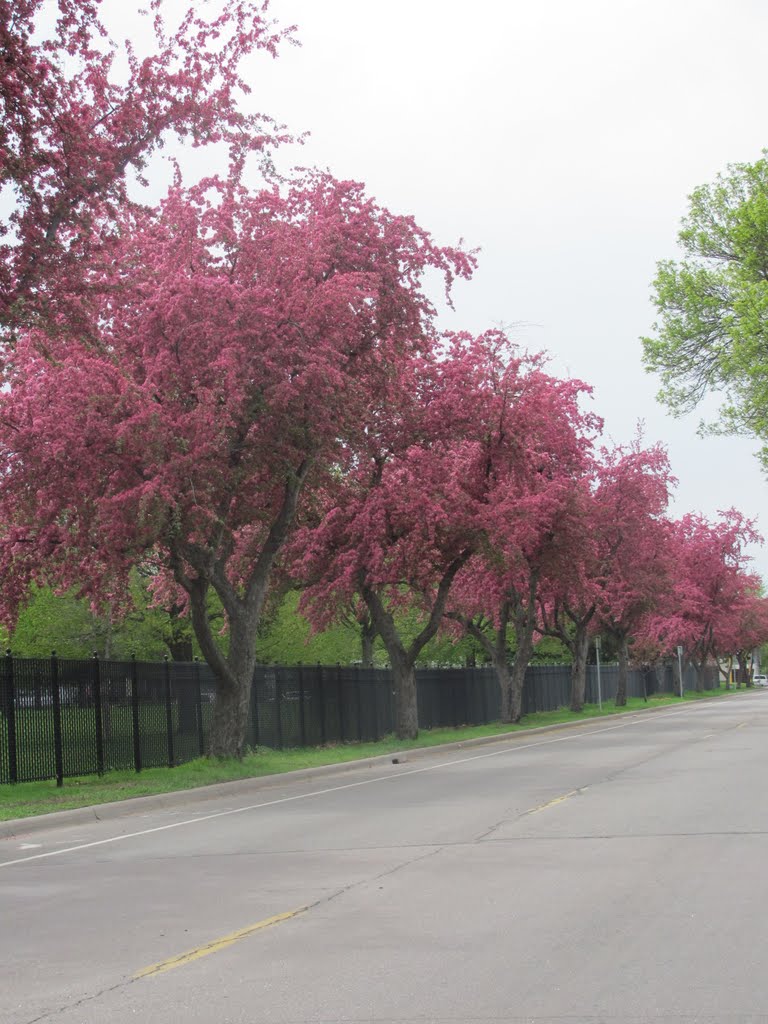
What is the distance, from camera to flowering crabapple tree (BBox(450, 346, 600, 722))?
29953 mm

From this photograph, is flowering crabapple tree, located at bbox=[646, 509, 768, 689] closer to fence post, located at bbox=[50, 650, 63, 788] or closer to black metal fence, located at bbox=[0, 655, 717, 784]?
black metal fence, located at bbox=[0, 655, 717, 784]

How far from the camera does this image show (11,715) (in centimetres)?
1872

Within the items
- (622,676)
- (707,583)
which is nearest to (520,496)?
(622,676)

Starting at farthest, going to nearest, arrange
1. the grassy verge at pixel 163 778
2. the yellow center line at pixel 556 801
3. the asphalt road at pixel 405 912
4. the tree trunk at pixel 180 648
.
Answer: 1. the tree trunk at pixel 180 648
2. the grassy verge at pixel 163 778
3. the yellow center line at pixel 556 801
4. the asphalt road at pixel 405 912

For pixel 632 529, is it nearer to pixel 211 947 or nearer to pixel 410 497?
pixel 410 497

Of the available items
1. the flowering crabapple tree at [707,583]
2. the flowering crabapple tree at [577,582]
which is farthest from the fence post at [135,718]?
the flowering crabapple tree at [707,583]

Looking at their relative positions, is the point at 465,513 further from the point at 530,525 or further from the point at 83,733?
the point at 83,733

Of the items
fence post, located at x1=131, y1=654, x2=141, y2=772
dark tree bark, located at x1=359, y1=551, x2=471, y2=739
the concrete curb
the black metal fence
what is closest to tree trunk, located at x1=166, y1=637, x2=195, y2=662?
the black metal fence

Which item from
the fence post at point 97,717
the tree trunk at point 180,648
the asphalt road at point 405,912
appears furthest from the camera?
the tree trunk at point 180,648

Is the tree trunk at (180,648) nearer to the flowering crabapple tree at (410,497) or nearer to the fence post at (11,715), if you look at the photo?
the flowering crabapple tree at (410,497)

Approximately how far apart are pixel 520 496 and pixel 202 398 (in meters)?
13.7

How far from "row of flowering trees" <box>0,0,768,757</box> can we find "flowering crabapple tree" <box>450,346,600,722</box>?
103mm

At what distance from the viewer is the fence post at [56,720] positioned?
1975 cm

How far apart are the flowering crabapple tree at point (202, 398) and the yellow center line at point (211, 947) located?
465 inches
